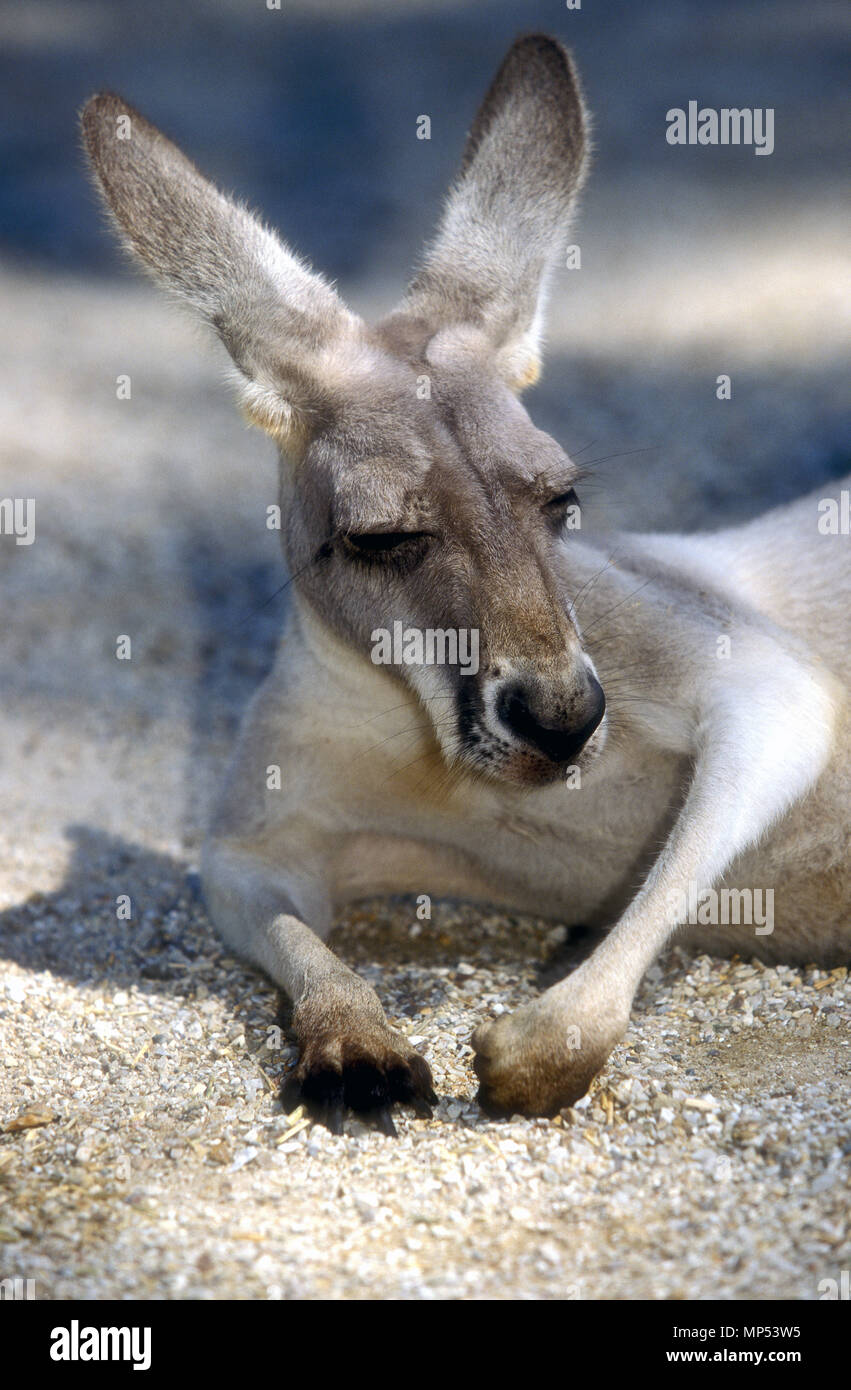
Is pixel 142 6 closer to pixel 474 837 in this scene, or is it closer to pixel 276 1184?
pixel 474 837

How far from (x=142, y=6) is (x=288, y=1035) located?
10999 mm

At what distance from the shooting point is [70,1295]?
2.11 meters

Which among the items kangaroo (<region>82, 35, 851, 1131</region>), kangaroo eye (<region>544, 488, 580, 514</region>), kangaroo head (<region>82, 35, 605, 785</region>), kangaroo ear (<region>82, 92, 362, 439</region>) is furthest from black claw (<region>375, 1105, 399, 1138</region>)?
kangaroo ear (<region>82, 92, 362, 439</region>)

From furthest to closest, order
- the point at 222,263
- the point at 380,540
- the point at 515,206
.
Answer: the point at 515,206, the point at 222,263, the point at 380,540

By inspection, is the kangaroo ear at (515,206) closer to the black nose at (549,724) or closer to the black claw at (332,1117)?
the black nose at (549,724)

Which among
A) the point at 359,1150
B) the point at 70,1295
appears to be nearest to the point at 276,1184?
the point at 359,1150

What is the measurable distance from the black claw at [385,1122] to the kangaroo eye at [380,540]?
3.54 feet

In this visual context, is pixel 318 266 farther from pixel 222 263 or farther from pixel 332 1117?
pixel 332 1117

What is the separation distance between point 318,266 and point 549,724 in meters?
→ 6.12

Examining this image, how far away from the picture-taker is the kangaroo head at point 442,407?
263 cm

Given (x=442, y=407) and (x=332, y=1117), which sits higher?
(x=442, y=407)

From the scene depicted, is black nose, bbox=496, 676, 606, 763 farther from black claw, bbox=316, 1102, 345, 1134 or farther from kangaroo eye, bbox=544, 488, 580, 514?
black claw, bbox=316, 1102, 345, 1134

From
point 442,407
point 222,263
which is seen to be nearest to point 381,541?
point 442,407

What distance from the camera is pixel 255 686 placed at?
5059 millimetres
